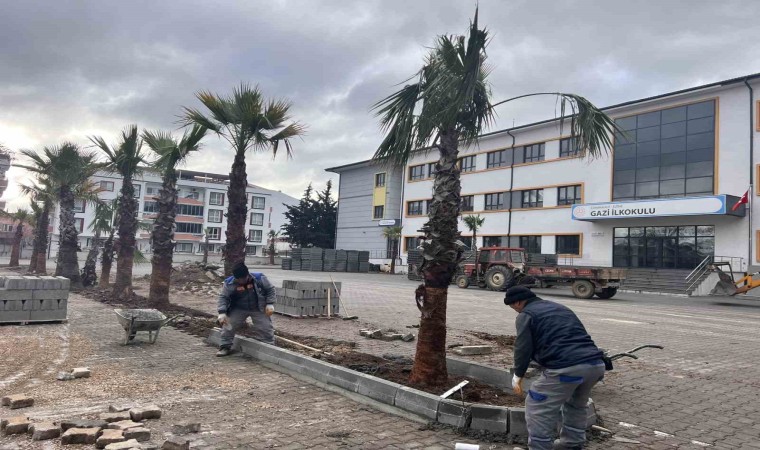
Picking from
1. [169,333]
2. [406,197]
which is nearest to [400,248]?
[406,197]

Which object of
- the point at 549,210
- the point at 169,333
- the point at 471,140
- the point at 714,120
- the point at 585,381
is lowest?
the point at 169,333

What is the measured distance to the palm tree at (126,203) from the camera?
53.7ft

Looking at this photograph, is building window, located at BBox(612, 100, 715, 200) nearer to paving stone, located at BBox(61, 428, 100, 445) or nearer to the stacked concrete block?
the stacked concrete block

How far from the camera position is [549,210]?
123ft

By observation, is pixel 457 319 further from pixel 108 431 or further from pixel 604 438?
pixel 108 431

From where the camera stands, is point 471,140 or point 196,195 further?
point 196,195

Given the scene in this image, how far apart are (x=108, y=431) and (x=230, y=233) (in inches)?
303

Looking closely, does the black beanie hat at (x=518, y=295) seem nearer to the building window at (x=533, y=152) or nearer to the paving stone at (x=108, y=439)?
the paving stone at (x=108, y=439)

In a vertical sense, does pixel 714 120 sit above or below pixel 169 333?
above

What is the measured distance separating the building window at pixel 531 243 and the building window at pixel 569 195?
11.0 ft

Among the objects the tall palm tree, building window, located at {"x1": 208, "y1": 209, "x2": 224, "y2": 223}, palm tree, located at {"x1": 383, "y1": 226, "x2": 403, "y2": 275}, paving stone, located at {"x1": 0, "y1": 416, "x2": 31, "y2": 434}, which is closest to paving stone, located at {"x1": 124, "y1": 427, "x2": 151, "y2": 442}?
paving stone, located at {"x1": 0, "y1": 416, "x2": 31, "y2": 434}

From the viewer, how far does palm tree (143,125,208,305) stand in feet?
44.5

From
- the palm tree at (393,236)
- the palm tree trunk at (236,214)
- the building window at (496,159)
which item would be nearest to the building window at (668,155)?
the building window at (496,159)

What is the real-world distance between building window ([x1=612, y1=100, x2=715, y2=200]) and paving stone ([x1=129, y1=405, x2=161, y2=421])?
28979 millimetres
